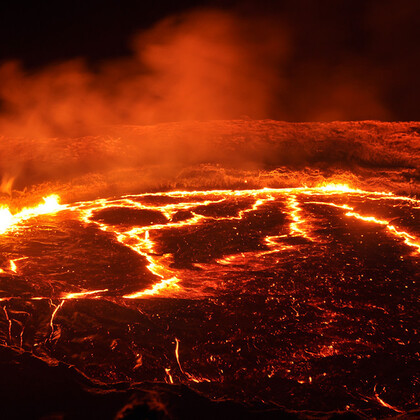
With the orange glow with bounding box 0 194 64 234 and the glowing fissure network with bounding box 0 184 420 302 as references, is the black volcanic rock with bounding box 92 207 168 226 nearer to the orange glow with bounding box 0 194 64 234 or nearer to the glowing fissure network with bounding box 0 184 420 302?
the glowing fissure network with bounding box 0 184 420 302

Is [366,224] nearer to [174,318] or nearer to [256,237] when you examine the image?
[256,237]

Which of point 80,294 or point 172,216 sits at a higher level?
point 172,216

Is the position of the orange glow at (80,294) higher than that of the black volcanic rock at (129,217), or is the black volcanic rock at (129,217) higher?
the black volcanic rock at (129,217)

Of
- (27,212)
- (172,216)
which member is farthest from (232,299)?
(27,212)

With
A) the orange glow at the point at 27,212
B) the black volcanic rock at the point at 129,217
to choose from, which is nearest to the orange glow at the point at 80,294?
the black volcanic rock at the point at 129,217

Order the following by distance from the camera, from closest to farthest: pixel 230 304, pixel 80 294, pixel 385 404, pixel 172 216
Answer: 1. pixel 385 404
2. pixel 230 304
3. pixel 80 294
4. pixel 172 216

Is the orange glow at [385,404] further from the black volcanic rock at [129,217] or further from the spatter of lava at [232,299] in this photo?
the black volcanic rock at [129,217]

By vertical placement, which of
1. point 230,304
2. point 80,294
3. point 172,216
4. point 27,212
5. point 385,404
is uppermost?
point 27,212

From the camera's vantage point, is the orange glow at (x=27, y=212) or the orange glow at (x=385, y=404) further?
the orange glow at (x=27, y=212)

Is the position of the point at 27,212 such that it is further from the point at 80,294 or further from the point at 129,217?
the point at 80,294
